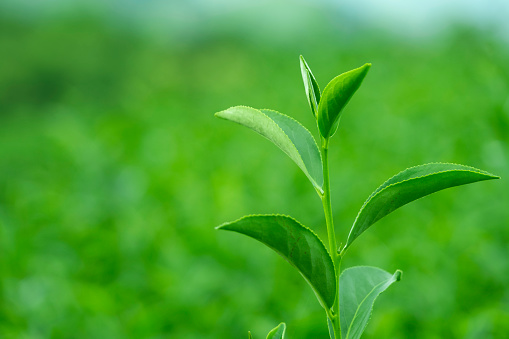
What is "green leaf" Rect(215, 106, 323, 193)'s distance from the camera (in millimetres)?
477

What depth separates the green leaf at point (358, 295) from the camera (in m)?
0.52

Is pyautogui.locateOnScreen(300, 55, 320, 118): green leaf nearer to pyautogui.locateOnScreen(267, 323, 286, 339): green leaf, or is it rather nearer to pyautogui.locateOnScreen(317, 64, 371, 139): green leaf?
pyautogui.locateOnScreen(317, 64, 371, 139): green leaf

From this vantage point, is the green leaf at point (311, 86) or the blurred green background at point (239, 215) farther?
the blurred green background at point (239, 215)

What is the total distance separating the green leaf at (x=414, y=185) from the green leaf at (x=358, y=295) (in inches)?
2.8

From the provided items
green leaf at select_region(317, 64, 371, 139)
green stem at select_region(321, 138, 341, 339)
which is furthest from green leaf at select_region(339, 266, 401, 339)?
green leaf at select_region(317, 64, 371, 139)

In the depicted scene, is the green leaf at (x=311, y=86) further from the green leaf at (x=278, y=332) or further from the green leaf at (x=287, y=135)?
the green leaf at (x=278, y=332)

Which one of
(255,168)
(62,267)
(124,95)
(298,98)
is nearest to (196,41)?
(124,95)

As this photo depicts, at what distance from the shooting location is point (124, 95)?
21.2 feet

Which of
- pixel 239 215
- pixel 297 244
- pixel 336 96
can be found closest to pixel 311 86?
pixel 336 96

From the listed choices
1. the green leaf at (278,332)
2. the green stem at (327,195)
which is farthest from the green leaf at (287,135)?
the green leaf at (278,332)

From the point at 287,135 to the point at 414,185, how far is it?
129 millimetres

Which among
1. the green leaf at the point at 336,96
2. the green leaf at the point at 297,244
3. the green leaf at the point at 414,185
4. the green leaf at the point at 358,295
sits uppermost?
the green leaf at the point at 336,96

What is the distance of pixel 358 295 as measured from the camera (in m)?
0.56

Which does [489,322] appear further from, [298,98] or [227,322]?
[298,98]
